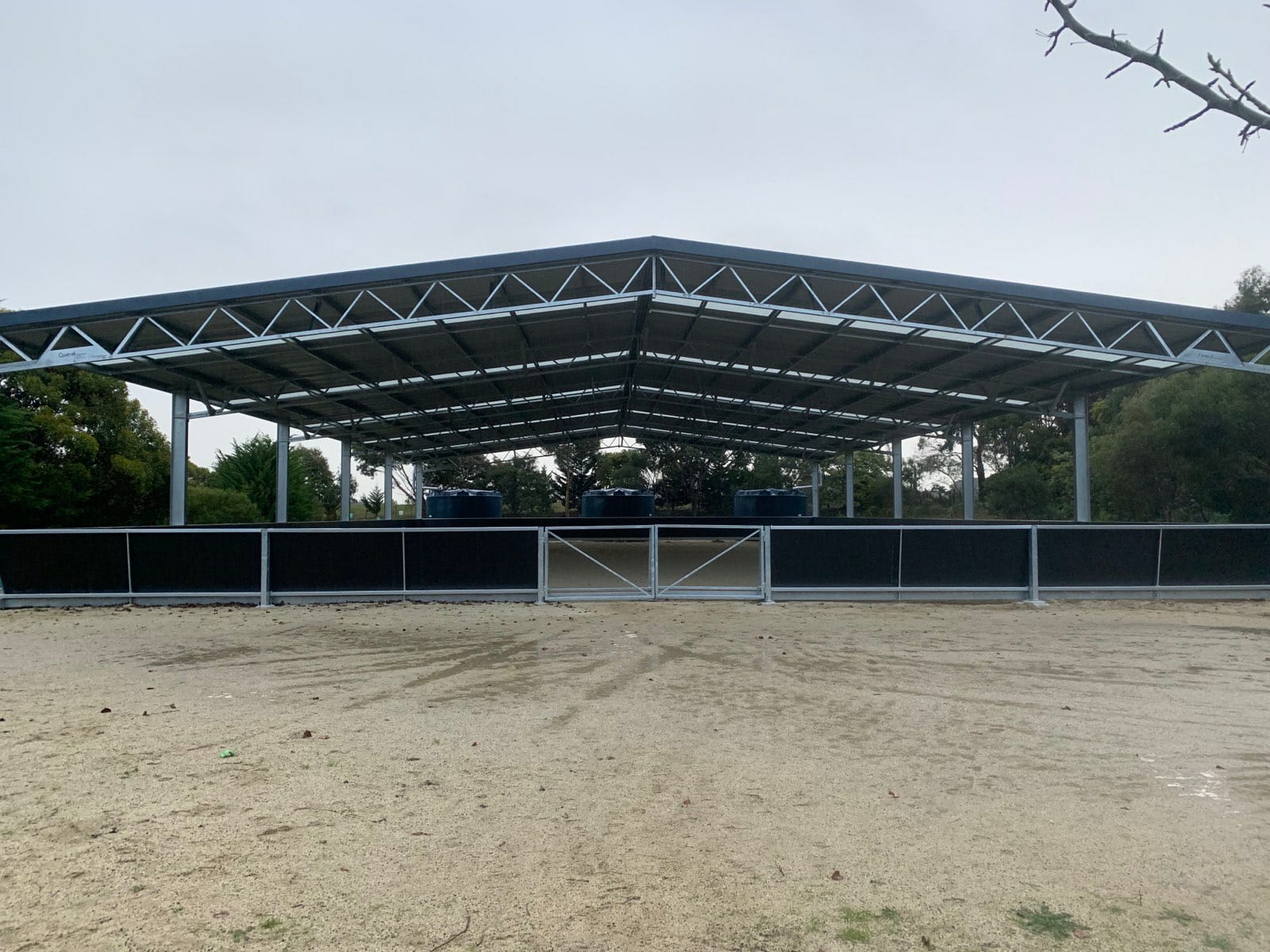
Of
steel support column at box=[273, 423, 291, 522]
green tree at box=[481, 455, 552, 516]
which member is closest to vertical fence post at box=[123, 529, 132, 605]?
steel support column at box=[273, 423, 291, 522]

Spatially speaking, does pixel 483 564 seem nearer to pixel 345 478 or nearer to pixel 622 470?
pixel 345 478

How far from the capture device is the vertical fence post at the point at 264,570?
45.2ft

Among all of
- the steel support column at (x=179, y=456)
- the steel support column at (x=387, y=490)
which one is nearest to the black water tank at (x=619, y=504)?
the steel support column at (x=387, y=490)

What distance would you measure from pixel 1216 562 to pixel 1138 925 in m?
13.5

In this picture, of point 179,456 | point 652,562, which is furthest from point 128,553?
point 652,562

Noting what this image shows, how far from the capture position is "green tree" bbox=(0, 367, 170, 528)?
28.4 meters

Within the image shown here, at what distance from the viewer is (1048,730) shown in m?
6.32

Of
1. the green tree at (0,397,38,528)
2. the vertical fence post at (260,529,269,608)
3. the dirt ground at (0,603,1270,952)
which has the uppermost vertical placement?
the green tree at (0,397,38,528)

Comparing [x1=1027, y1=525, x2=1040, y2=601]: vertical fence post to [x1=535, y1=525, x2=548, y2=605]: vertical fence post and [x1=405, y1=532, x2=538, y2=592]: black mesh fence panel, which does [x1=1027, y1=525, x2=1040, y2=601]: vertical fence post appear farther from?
[x1=405, y1=532, x2=538, y2=592]: black mesh fence panel

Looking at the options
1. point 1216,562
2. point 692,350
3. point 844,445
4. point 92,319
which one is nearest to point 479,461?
point 844,445

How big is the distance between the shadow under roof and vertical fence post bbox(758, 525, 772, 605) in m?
5.54

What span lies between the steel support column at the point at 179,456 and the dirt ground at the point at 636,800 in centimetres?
1165

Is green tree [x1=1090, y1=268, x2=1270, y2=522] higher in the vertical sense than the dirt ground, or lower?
higher

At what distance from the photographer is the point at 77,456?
3133 centimetres
